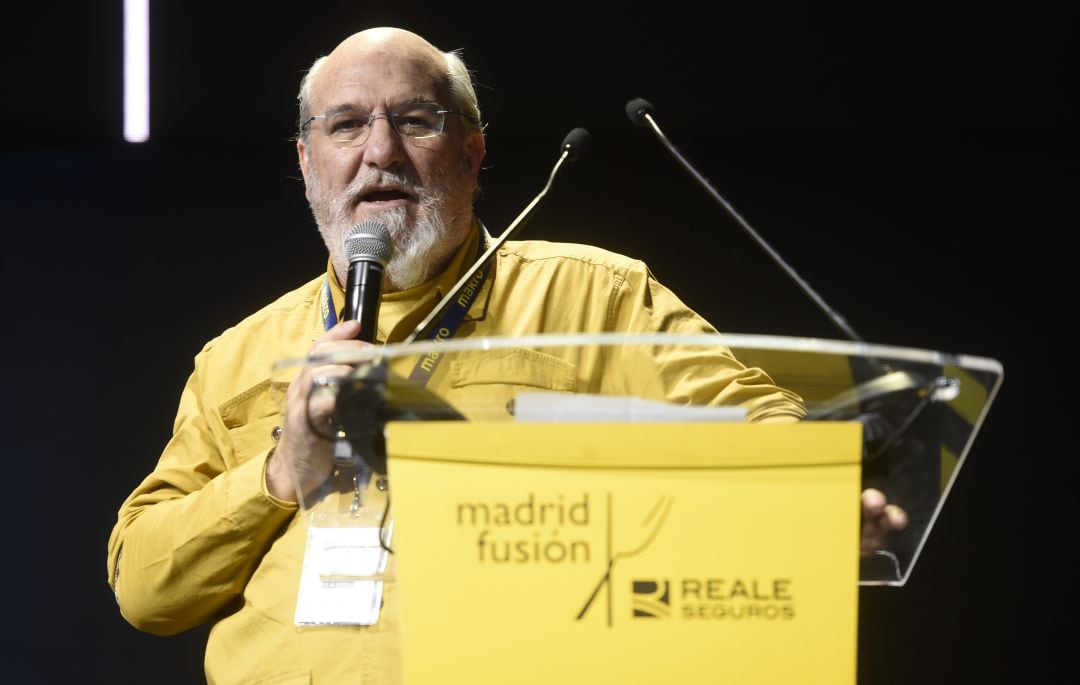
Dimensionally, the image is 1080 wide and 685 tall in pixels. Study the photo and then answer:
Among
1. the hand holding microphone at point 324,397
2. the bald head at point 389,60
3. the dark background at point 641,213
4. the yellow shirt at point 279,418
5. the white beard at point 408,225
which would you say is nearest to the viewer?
the hand holding microphone at point 324,397

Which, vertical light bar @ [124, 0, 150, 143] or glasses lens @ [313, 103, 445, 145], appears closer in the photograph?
glasses lens @ [313, 103, 445, 145]

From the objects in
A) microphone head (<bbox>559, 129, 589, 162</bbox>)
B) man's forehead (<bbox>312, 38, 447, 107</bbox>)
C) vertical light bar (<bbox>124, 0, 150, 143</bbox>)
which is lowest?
microphone head (<bbox>559, 129, 589, 162</bbox>)

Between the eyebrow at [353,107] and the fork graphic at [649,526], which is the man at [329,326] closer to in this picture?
the eyebrow at [353,107]

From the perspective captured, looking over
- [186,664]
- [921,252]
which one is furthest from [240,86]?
[921,252]

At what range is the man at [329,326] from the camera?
1600mm

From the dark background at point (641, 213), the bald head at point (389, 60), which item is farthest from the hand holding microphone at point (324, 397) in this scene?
the dark background at point (641, 213)

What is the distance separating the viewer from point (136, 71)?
2.92 metres

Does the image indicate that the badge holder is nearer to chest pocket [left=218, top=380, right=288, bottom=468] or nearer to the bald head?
chest pocket [left=218, top=380, right=288, bottom=468]

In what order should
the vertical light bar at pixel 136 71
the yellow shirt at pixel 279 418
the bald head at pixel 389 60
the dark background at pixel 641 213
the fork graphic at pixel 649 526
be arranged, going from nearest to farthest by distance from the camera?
the fork graphic at pixel 649 526 → the yellow shirt at pixel 279 418 → the bald head at pixel 389 60 → the dark background at pixel 641 213 → the vertical light bar at pixel 136 71

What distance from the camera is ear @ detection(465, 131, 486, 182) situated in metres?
2.13

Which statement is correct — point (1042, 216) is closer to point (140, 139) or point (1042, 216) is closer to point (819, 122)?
point (819, 122)

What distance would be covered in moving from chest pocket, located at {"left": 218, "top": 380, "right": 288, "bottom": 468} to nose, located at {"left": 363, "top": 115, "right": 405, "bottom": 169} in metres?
0.41

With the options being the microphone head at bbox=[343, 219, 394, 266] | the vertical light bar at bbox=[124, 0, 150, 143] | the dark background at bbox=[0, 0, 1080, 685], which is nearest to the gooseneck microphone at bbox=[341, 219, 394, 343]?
the microphone head at bbox=[343, 219, 394, 266]

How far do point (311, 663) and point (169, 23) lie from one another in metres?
1.90
